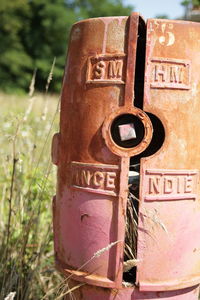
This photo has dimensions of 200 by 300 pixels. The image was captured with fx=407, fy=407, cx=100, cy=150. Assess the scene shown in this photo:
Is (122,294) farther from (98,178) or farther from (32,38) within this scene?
(32,38)

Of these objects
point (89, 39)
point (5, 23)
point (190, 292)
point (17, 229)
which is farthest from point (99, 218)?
point (5, 23)

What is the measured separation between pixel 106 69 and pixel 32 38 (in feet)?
89.5

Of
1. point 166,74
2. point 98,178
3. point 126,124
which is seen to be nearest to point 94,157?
point 98,178

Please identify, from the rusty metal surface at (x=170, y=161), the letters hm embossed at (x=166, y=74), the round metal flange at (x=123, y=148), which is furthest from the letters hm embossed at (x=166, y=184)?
the letters hm embossed at (x=166, y=74)

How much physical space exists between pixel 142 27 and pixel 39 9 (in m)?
29.3

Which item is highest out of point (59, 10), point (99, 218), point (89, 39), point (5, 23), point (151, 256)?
point (59, 10)

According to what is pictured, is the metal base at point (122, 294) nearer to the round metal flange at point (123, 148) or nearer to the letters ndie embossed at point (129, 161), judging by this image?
the letters ndie embossed at point (129, 161)

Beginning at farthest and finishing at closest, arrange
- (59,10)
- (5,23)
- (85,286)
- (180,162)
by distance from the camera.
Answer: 1. (59,10)
2. (5,23)
3. (85,286)
4. (180,162)

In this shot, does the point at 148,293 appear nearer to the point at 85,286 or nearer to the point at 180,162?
the point at 85,286

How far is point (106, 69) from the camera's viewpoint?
1.65m

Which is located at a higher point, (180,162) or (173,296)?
(180,162)

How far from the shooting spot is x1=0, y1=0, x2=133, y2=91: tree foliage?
2436 cm

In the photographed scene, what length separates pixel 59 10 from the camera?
27953mm

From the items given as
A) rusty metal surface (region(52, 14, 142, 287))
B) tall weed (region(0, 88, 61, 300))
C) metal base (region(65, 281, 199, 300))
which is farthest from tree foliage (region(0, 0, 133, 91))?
metal base (region(65, 281, 199, 300))
